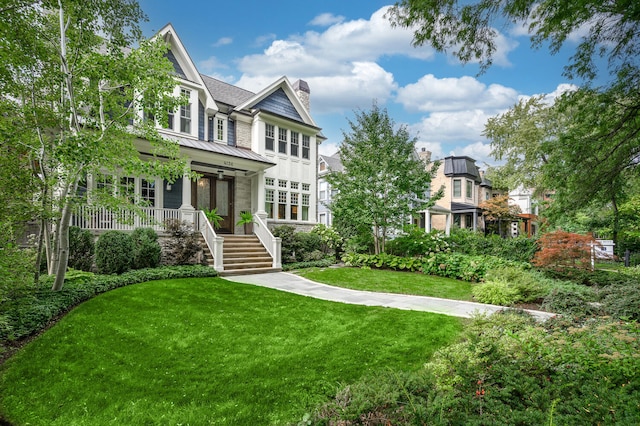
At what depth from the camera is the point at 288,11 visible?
23.5ft

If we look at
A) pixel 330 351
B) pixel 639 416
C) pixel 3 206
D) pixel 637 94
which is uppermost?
pixel 637 94

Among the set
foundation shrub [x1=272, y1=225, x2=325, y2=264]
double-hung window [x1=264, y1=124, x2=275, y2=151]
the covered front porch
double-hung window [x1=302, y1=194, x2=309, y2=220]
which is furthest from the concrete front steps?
double-hung window [x1=264, y1=124, x2=275, y2=151]

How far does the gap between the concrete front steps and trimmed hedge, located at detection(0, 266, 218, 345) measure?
1780 mm

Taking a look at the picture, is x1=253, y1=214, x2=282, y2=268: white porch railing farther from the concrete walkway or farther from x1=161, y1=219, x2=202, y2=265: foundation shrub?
x1=161, y1=219, x2=202, y2=265: foundation shrub

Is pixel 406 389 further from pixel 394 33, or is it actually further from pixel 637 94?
pixel 637 94

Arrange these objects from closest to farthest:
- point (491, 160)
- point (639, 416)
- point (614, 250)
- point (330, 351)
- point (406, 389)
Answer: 1. point (639, 416)
2. point (406, 389)
3. point (330, 351)
4. point (614, 250)
5. point (491, 160)

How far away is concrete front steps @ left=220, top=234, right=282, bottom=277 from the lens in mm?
10656

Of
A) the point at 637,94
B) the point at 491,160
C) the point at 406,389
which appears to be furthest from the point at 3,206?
the point at 491,160

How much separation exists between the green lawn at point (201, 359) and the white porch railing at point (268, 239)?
529 centimetres

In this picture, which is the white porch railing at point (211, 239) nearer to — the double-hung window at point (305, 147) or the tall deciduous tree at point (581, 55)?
the double-hung window at point (305, 147)

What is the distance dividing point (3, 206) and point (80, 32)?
3.36m

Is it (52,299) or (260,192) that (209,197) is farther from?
(52,299)

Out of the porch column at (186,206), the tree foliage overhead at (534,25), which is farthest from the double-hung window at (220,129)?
the tree foliage overhead at (534,25)

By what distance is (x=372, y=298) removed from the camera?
7.55 m
